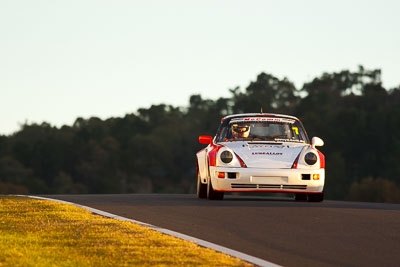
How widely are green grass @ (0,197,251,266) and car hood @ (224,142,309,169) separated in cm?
357

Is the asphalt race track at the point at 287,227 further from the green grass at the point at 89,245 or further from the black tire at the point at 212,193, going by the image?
the green grass at the point at 89,245

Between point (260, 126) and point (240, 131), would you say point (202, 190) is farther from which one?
point (260, 126)

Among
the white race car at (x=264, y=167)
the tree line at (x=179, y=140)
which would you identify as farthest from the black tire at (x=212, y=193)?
the tree line at (x=179, y=140)

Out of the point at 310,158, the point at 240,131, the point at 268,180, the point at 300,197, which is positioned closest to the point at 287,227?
the point at 268,180

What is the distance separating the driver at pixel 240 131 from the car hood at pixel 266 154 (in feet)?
2.30

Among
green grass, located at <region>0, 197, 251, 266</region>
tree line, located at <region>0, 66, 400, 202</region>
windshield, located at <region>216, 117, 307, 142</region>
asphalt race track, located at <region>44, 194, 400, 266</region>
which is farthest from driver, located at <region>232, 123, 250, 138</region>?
tree line, located at <region>0, 66, 400, 202</region>

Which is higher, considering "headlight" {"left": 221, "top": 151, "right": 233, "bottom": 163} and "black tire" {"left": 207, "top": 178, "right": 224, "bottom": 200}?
"headlight" {"left": 221, "top": 151, "right": 233, "bottom": 163}

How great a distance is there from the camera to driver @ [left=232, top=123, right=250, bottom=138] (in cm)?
1694

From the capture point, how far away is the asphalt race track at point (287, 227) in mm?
9680

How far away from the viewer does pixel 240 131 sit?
55.7 feet

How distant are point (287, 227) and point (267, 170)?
3789 millimetres

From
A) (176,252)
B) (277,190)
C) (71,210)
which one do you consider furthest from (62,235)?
(277,190)

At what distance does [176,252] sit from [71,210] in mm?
4755

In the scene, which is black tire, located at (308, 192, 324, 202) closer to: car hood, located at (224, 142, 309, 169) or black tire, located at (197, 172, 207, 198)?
car hood, located at (224, 142, 309, 169)
